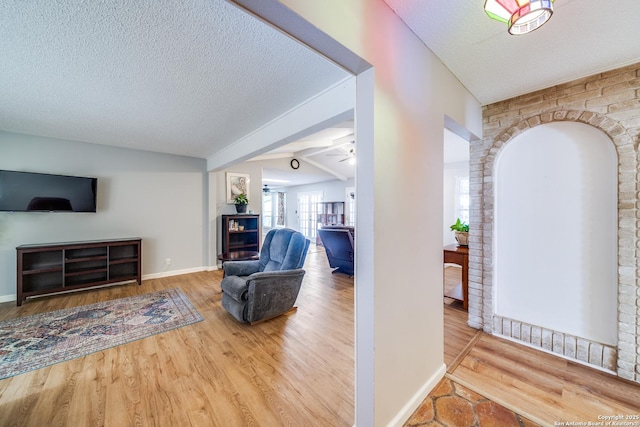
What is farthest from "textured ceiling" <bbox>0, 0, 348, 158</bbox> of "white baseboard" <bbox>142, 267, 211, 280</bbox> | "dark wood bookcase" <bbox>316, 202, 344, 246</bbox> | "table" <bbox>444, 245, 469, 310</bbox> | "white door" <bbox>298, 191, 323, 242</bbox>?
"white door" <bbox>298, 191, 323, 242</bbox>

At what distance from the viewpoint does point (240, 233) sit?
17.2 feet

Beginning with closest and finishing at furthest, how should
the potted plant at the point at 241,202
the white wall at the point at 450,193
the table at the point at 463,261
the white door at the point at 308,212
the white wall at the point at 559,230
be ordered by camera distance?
1. the white wall at the point at 559,230
2. the table at the point at 463,261
3. the potted plant at the point at 241,202
4. the white wall at the point at 450,193
5. the white door at the point at 308,212

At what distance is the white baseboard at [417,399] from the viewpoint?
1.34m

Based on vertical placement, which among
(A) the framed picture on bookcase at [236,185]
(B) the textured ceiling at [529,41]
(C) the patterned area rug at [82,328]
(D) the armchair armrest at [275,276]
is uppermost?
(B) the textured ceiling at [529,41]

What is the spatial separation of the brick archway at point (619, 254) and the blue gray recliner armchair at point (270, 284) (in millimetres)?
1955

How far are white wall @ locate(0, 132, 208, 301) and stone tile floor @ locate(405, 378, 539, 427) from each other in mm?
4626

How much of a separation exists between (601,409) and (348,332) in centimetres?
179

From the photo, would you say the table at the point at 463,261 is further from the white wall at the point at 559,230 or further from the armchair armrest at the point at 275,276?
the armchair armrest at the point at 275,276

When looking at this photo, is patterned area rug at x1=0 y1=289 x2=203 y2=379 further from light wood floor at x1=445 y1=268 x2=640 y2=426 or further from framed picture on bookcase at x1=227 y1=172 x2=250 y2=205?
light wood floor at x1=445 y1=268 x2=640 y2=426

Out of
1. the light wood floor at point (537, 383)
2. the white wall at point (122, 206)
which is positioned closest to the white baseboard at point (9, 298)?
the white wall at point (122, 206)

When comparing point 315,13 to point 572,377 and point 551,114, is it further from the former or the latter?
point 572,377

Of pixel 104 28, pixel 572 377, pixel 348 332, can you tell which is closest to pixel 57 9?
pixel 104 28

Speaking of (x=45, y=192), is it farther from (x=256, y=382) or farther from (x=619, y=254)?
(x=619, y=254)

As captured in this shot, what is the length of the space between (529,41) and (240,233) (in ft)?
16.9
